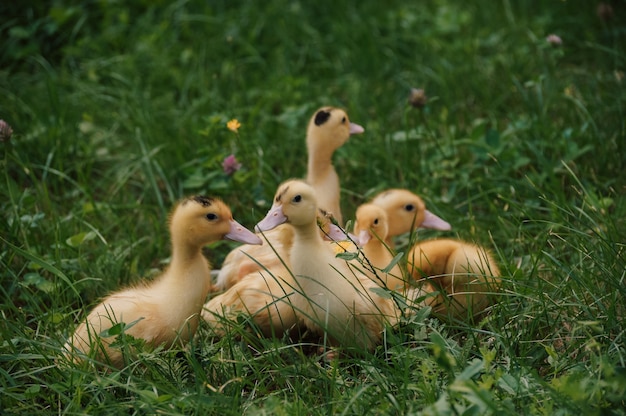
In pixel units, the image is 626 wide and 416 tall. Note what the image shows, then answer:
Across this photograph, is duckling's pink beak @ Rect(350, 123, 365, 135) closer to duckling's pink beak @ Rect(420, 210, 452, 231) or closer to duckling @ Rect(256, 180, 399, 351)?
duckling's pink beak @ Rect(420, 210, 452, 231)

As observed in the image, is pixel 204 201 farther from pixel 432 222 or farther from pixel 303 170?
pixel 303 170

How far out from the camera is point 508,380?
267cm

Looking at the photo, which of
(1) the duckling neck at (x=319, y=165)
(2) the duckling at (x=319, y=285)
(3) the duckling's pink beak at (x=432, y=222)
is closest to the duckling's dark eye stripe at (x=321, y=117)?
(1) the duckling neck at (x=319, y=165)

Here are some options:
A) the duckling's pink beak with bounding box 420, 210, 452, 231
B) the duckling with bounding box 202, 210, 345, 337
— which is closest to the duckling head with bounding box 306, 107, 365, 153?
the duckling's pink beak with bounding box 420, 210, 452, 231

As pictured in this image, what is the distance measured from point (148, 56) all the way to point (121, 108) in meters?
0.69

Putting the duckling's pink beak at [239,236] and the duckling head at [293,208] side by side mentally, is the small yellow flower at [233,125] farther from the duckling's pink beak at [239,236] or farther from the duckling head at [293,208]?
the duckling head at [293,208]

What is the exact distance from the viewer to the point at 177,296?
321 cm

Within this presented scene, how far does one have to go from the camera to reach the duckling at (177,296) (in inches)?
124

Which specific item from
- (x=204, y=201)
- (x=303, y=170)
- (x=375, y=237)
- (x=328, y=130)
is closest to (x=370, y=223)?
(x=375, y=237)

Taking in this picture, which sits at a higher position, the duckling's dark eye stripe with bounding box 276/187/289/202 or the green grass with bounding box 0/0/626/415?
the duckling's dark eye stripe with bounding box 276/187/289/202

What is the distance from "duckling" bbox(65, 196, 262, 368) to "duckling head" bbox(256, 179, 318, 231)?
0.18 m

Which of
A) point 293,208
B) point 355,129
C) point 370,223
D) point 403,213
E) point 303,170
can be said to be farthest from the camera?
point 303,170

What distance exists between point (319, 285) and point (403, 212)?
0.75 meters

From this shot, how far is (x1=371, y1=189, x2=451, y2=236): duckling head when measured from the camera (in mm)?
3750
